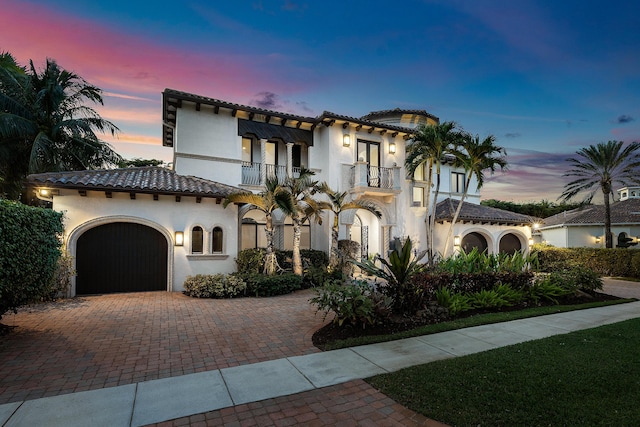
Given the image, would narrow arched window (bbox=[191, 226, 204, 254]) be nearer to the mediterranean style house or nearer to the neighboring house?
the mediterranean style house

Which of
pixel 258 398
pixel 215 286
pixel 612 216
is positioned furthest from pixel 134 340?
pixel 612 216

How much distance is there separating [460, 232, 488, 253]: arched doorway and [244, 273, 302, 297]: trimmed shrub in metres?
14.0

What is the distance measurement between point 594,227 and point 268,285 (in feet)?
89.5

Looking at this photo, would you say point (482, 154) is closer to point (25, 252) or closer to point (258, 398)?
point (258, 398)

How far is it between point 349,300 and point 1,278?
6.55 m

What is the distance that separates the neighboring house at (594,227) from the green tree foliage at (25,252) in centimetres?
3000

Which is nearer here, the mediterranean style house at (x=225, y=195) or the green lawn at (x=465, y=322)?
the green lawn at (x=465, y=322)

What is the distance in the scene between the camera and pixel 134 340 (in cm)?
614

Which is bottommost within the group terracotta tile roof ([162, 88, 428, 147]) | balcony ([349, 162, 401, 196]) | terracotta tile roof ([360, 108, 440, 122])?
balcony ([349, 162, 401, 196])

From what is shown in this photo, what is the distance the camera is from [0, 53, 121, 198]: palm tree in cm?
1525

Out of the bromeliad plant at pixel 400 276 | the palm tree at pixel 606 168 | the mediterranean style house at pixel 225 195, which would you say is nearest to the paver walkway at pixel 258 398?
the bromeliad plant at pixel 400 276

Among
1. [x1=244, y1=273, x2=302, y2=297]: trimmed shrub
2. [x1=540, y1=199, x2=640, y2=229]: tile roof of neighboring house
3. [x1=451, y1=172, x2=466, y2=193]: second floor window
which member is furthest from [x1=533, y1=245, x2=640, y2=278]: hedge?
[x1=244, y1=273, x2=302, y2=297]: trimmed shrub

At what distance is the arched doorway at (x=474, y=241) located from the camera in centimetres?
2036

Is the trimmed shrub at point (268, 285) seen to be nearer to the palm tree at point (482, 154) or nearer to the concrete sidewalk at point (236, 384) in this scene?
the concrete sidewalk at point (236, 384)
